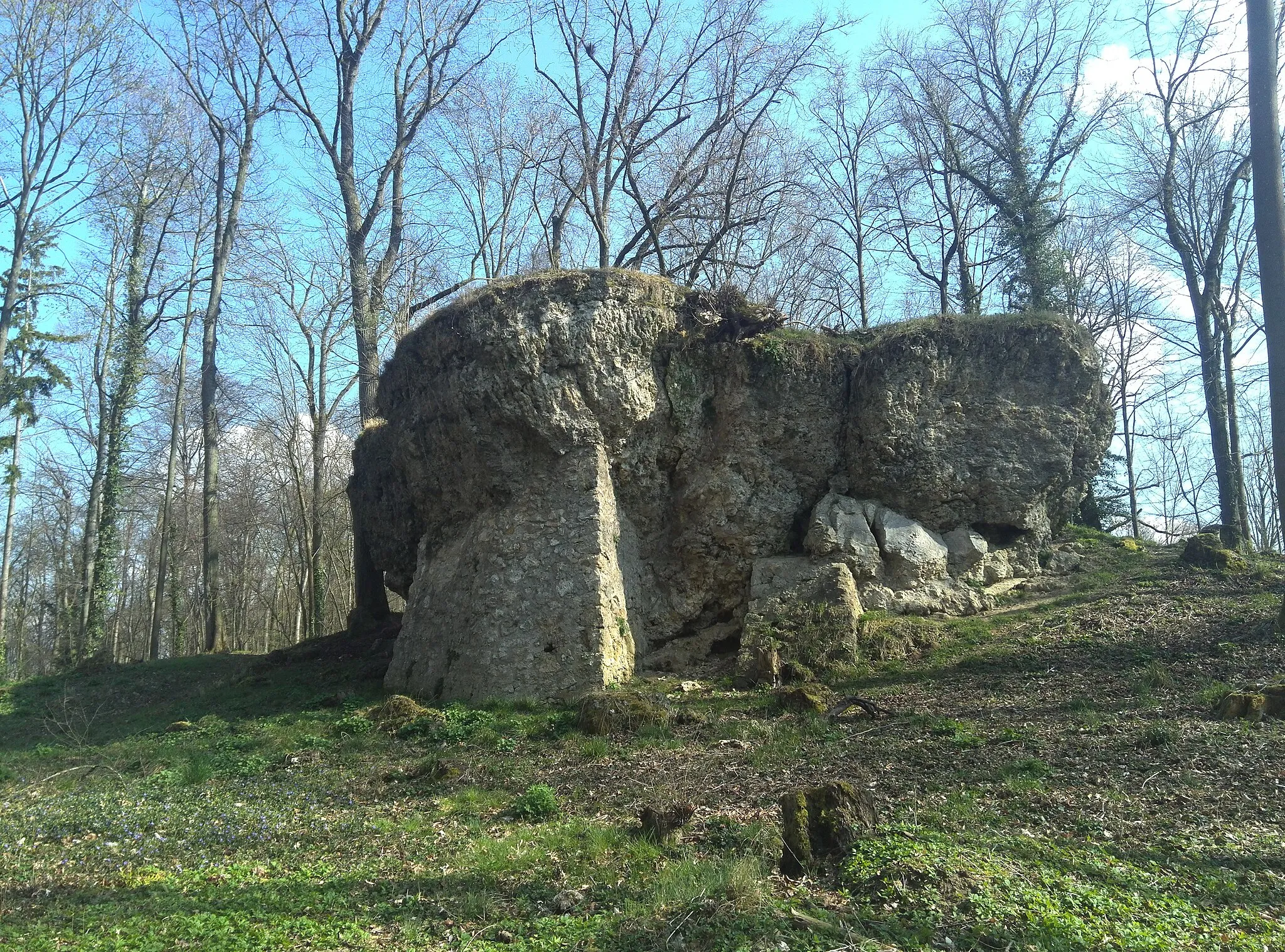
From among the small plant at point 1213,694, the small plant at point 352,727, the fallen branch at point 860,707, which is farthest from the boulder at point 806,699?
the small plant at point 352,727

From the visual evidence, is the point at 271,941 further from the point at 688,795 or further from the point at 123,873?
the point at 688,795

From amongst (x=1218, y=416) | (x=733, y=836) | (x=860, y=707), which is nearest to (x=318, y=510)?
(x=860, y=707)

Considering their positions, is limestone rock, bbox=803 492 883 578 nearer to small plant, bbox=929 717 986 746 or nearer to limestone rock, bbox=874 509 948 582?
limestone rock, bbox=874 509 948 582

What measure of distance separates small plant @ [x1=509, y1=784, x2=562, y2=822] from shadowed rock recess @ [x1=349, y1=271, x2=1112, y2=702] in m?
3.98

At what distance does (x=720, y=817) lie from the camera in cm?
651

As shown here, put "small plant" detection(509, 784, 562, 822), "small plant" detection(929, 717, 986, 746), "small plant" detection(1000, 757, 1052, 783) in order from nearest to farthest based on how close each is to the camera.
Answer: "small plant" detection(1000, 757, 1052, 783), "small plant" detection(509, 784, 562, 822), "small plant" detection(929, 717, 986, 746)

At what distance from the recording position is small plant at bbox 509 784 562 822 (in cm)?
707

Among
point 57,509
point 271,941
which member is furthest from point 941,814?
point 57,509

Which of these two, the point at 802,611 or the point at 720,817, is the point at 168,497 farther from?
the point at 720,817

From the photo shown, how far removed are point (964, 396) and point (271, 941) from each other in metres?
12.2

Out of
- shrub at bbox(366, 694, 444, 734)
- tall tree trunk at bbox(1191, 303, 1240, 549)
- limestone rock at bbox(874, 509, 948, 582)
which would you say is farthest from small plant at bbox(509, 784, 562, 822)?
tall tree trunk at bbox(1191, 303, 1240, 549)

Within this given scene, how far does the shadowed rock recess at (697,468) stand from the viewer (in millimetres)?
11852

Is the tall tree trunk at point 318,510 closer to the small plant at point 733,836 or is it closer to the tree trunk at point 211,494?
the tree trunk at point 211,494

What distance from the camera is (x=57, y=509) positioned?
29844mm
